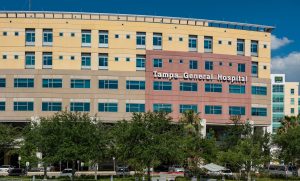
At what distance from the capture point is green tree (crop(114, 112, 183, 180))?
183ft

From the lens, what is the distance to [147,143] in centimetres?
5659

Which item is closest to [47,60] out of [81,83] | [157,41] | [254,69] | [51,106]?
[81,83]

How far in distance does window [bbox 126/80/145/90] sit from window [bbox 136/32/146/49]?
601 centimetres

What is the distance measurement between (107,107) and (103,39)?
1146 centimetres

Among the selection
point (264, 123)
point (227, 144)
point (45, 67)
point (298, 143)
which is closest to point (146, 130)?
point (298, 143)

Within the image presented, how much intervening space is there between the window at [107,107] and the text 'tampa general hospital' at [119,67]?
0.17 m

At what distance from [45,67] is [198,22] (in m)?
27.6

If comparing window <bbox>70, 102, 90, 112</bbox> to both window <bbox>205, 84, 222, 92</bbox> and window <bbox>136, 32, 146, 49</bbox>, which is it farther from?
window <bbox>205, 84, 222, 92</bbox>

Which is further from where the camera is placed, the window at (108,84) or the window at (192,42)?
the window at (192,42)

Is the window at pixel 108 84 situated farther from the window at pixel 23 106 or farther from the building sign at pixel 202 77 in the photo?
the window at pixel 23 106

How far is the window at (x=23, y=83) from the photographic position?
8631 centimetres

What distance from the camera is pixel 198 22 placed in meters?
93.2

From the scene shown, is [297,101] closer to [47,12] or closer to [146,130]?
[47,12]

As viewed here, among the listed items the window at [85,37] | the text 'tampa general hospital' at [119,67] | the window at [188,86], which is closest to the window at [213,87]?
the text 'tampa general hospital' at [119,67]
